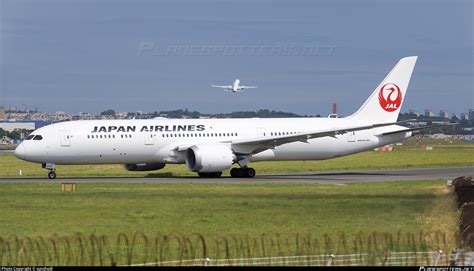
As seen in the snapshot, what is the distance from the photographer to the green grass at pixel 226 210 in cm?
2828

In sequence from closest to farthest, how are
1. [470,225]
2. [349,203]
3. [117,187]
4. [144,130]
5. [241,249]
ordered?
[241,249]
[470,225]
[349,203]
[117,187]
[144,130]

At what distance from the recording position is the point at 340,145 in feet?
202

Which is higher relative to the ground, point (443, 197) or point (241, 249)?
point (443, 197)

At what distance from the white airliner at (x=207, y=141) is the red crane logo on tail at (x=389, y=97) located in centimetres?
89

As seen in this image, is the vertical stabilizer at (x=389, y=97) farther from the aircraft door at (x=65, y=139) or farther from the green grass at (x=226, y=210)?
the green grass at (x=226, y=210)

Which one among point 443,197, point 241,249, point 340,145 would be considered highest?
point 340,145

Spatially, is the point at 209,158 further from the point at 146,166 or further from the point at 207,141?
the point at 146,166

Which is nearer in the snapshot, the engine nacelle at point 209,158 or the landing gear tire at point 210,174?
the engine nacelle at point 209,158

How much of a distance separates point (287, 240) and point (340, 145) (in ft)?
121

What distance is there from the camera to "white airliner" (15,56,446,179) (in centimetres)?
5575

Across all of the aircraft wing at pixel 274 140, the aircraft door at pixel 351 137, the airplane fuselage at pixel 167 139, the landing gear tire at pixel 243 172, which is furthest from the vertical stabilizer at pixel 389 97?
the landing gear tire at pixel 243 172

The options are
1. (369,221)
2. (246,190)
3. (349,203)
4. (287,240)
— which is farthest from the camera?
(246,190)

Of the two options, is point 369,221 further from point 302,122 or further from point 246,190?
point 302,122

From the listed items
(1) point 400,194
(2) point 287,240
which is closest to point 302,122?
(1) point 400,194
